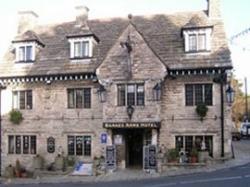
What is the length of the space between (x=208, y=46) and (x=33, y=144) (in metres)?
12.7

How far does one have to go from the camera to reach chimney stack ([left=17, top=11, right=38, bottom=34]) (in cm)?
3394

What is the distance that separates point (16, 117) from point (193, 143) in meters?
11.5

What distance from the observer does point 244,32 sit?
28609mm

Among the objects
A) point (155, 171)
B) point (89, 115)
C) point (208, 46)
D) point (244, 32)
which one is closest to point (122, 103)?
point (89, 115)

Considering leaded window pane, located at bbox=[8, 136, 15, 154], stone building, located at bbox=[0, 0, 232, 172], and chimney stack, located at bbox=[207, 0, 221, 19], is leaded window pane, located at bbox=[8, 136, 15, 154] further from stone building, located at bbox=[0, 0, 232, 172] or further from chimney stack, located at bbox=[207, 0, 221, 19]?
chimney stack, located at bbox=[207, 0, 221, 19]

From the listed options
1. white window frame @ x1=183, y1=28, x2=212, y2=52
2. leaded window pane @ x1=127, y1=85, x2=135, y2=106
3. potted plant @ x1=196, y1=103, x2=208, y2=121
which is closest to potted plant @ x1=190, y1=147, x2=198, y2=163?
potted plant @ x1=196, y1=103, x2=208, y2=121

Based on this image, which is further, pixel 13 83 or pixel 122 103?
pixel 13 83

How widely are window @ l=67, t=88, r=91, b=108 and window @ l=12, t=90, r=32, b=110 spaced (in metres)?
2.87

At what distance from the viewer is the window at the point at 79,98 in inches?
1161

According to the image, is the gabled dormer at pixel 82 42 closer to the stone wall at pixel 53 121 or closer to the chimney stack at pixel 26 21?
the stone wall at pixel 53 121

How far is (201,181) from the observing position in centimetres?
2067

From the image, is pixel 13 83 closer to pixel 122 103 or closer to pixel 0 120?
pixel 0 120

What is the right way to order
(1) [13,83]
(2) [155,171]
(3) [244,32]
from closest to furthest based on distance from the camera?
(2) [155,171]
(3) [244,32]
(1) [13,83]

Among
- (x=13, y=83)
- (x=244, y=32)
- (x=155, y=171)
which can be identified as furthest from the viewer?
(x=13, y=83)
